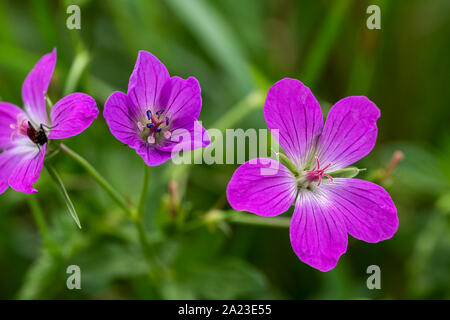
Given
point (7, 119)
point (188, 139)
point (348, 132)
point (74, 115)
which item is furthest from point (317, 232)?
point (7, 119)

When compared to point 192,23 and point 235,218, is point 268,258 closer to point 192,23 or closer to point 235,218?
point 235,218

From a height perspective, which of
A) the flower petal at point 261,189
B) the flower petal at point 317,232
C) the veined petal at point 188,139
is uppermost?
the veined petal at point 188,139

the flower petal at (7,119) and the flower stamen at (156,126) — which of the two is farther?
the flower petal at (7,119)

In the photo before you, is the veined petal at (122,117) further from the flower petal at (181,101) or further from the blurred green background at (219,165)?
the blurred green background at (219,165)

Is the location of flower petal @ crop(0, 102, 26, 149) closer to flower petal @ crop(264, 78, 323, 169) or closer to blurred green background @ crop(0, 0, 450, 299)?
blurred green background @ crop(0, 0, 450, 299)

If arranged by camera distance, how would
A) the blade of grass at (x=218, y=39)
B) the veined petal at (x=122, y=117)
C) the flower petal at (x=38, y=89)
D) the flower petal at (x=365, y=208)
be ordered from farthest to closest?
the blade of grass at (x=218, y=39)
the flower petal at (x=38, y=89)
the flower petal at (x=365, y=208)
the veined petal at (x=122, y=117)

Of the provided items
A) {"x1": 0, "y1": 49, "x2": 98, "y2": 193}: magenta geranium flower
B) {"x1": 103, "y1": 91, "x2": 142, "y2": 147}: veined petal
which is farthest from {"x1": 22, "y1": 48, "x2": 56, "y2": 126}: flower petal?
{"x1": 103, "y1": 91, "x2": 142, "y2": 147}: veined petal

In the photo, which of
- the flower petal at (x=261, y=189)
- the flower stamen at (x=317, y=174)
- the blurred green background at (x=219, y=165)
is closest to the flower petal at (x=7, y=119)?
the blurred green background at (x=219, y=165)

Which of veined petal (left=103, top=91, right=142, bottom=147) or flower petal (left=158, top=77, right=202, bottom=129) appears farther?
flower petal (left=158, top=77, right=202, bottom=129)
